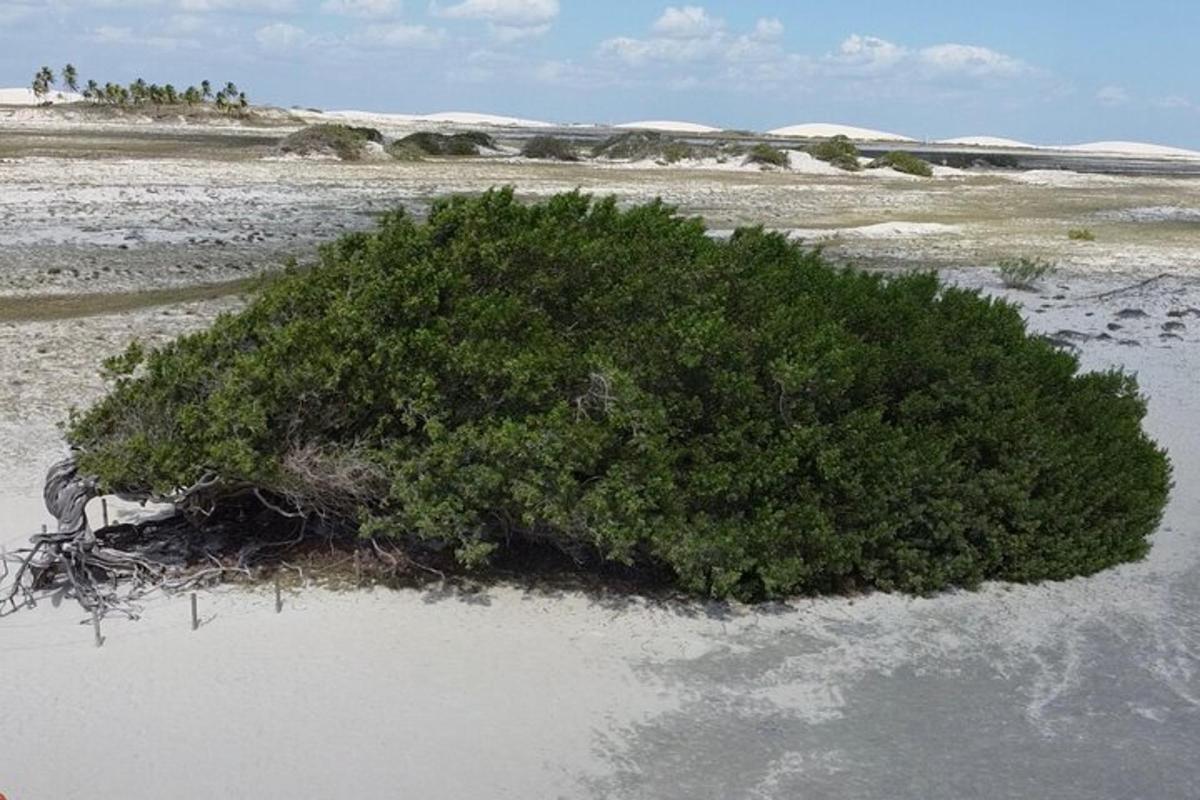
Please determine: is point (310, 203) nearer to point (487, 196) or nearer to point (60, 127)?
point (487, 196)

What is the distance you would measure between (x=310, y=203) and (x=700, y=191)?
1429cm

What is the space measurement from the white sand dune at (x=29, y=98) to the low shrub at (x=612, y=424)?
358 feet

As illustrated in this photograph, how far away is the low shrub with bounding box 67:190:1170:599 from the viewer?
727cm

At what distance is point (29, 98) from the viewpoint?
136 meters

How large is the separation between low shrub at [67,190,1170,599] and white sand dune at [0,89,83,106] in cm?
10914

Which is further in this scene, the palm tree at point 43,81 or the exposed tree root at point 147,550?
the palm tree at point 43,81

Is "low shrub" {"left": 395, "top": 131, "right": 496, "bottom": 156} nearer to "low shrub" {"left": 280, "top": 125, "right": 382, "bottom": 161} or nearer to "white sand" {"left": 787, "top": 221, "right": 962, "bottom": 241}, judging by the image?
"low shrub" {"left": 280, "top": 125, "right": 382, "bottom": 161}

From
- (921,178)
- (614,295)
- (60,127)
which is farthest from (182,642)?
(60,127)

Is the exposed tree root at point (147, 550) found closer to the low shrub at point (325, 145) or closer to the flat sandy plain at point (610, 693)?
the flat sandy plain at point (610, 693)

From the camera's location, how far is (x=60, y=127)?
70.4m

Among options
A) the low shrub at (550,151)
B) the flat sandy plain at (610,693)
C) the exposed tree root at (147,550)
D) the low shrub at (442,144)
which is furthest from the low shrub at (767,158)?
the exposed tree root at (147,550)

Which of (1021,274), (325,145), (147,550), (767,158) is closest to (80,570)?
(147,550)

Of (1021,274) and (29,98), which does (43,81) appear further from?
(1021,274)

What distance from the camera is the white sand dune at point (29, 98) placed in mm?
114250
